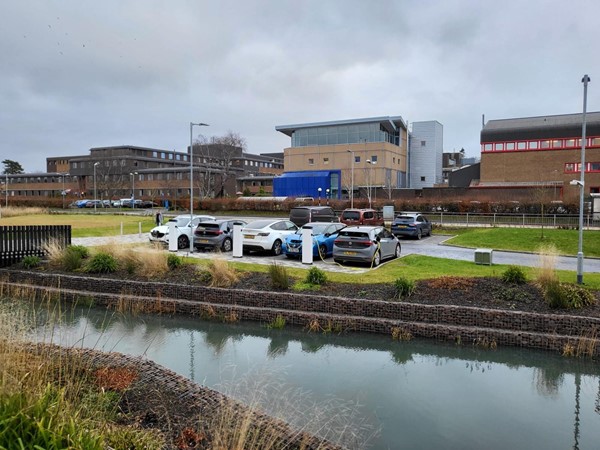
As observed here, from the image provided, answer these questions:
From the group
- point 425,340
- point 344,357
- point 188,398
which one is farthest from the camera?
point 425,340

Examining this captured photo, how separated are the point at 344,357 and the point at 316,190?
2439 inches

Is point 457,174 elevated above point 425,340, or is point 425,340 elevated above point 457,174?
point 457,174

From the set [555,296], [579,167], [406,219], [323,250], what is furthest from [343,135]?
[555,296]

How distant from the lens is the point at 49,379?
19.0 feet

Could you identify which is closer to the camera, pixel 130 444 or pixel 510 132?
pixel 130 444

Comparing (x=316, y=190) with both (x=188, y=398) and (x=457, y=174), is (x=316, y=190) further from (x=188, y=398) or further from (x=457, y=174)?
(x=188, y=398)

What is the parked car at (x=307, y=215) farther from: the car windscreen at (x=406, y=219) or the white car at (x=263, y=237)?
the white car at (x=263, y=237)

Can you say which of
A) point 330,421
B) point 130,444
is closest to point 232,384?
point 330,421

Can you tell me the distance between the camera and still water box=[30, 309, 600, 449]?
6.66 metres

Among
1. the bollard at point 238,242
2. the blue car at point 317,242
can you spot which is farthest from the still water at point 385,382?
the blue car at point 317,242

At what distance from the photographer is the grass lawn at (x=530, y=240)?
23500 millimetres

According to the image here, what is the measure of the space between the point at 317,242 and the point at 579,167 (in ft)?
154

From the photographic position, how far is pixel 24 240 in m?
18.4

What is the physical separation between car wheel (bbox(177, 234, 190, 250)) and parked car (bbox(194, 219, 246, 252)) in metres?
1.67
